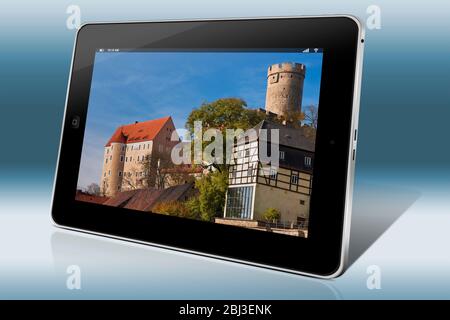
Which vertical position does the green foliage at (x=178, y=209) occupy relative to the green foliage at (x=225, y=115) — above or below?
below

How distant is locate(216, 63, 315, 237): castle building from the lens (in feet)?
10.2

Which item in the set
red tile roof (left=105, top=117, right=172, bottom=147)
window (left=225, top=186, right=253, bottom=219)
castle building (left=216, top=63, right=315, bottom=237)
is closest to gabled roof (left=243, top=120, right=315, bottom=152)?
castle building (left=216, top=63, right=315, bottom=237)

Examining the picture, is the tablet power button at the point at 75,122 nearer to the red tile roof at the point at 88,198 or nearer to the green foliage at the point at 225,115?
the red tile roof at the point at 88,198

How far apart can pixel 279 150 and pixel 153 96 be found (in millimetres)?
955

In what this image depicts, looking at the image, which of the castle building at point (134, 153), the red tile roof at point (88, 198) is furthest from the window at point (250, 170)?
the red tile roof at point (88, 198)

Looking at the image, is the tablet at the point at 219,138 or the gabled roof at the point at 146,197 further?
the gabled roof at the point at 146,197

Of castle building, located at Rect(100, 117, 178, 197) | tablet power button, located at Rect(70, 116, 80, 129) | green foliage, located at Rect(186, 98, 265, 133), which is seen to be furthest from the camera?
tablet power button, located at Rect(70, 116, 80, 129)

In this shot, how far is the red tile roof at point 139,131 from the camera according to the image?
374 cm

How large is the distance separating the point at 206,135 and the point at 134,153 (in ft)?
1.96

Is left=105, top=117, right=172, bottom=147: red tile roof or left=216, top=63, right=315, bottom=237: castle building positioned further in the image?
left=105, top=117, right=172, bottom=147: red tile roof

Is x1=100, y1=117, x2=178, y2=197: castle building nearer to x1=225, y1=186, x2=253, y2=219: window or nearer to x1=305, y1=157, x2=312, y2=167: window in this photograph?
x1=225, y1=186, x2=253, y2=219: window

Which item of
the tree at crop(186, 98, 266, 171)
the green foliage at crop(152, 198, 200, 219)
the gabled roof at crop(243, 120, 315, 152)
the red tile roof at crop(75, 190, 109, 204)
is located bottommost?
the green foliage at crop(152, 198, 200, 219)

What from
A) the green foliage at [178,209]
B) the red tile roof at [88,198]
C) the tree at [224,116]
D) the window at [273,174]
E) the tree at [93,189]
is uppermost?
the tree at [224,116]

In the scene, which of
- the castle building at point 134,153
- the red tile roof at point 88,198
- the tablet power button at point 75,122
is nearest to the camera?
the castle building at point 134,153
